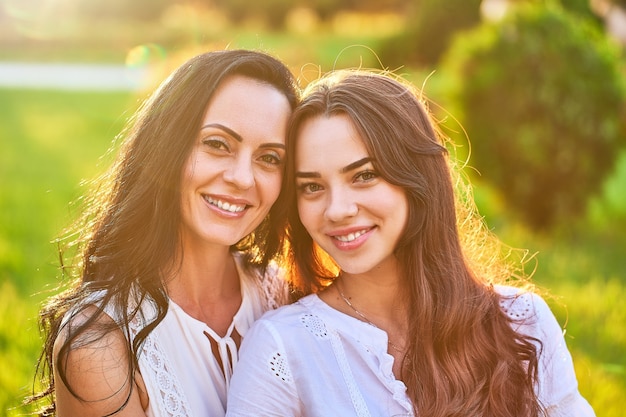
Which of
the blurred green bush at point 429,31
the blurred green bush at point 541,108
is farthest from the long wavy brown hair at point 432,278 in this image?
the blurred green bush at point 429,31

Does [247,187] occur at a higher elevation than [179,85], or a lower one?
lower

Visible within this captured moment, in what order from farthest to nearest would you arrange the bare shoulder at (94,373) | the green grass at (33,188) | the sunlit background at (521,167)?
the sunlit background at (521,167), the green grass at (33,188), the bare shoulder at (94,373)

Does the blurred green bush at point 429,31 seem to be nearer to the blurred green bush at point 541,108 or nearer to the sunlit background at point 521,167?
the sunlit background at point 521,167

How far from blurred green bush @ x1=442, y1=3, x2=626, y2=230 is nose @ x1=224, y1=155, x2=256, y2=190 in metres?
5.20

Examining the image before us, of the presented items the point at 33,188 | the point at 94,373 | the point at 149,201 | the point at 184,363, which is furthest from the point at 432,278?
the point at 33,188

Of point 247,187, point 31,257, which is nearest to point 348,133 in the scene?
point 247,187

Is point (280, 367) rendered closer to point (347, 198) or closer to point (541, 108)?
point (347, 198)

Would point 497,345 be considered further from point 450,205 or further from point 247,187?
point 247,187

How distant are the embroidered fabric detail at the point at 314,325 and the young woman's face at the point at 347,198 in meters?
0.22

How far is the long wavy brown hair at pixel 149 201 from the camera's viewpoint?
112 inches

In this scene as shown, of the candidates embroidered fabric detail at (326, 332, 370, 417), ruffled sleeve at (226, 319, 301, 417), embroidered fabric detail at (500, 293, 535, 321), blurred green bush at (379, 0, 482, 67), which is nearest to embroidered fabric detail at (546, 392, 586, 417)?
embroidered fabric detail at (500, 293, 535, 321)

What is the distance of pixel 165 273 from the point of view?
301 cm

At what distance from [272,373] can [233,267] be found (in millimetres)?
819

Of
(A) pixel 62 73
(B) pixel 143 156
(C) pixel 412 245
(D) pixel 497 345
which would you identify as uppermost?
(A) pixel 62 73
